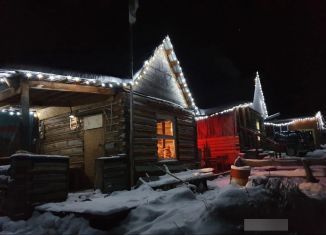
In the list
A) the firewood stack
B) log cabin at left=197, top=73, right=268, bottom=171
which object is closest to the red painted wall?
log cabin at left=197, top=73, right=268, bottom=171

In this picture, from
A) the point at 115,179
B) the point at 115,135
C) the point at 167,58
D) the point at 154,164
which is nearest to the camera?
the point at 115,179

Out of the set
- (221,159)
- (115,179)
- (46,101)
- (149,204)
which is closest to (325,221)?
(149,204)

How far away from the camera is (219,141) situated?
2120 centimetres

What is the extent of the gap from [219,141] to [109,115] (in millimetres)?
11696

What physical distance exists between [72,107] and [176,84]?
543 centimetres

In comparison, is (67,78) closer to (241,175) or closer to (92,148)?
(92,148)

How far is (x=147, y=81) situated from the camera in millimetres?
12766

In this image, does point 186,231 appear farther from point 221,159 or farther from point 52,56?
point 221,159

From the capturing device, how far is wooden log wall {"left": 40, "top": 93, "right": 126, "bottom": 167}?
11.0m

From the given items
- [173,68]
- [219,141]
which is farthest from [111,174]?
[219,141]

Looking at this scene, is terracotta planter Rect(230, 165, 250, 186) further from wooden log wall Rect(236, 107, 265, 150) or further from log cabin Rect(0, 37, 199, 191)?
wooden log wall Rect(236, 107, 265, 150)

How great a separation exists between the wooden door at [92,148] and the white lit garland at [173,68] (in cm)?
258

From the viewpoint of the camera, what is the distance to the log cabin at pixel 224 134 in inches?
774

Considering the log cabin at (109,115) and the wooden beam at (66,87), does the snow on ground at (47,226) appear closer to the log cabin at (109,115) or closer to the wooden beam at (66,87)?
the log cabin at (109,115)
